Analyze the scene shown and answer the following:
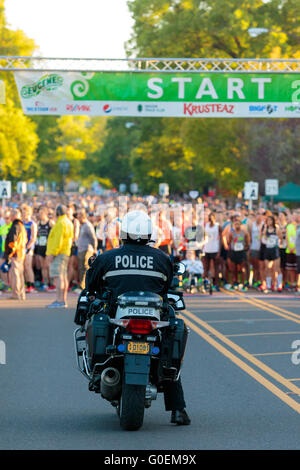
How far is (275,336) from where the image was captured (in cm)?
1469

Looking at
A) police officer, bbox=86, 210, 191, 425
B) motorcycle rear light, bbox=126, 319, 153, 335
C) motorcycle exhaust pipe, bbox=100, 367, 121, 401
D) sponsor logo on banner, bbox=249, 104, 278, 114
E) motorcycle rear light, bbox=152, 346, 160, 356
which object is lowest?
motorcycle exhaust pipe, bbox=100, 367, 121, 401

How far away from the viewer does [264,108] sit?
25.8 m

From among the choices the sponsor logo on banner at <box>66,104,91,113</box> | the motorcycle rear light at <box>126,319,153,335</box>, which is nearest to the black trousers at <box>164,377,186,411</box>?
the motorcycle rear light at <box>126,319,153,335</box>

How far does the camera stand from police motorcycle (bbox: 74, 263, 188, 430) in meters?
7.49

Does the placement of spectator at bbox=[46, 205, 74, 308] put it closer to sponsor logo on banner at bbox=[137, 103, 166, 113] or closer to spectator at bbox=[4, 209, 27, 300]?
spectator at bbox=[4, 209, 27, 300]

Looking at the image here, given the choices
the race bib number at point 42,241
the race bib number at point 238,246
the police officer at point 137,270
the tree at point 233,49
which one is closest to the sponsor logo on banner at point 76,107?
the race bib number at point 42,241

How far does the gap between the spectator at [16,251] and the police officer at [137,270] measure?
1213cm

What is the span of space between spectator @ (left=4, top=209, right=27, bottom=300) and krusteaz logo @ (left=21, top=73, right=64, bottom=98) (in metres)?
5.94

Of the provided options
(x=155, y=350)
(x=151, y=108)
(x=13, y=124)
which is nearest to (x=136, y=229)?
(x=155, y=350)

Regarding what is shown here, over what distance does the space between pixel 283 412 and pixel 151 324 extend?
70.9 inches

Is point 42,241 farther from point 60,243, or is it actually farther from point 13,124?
point 13,124

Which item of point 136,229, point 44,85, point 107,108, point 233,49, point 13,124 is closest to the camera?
point 136,229

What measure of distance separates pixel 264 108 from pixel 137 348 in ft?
62.1
